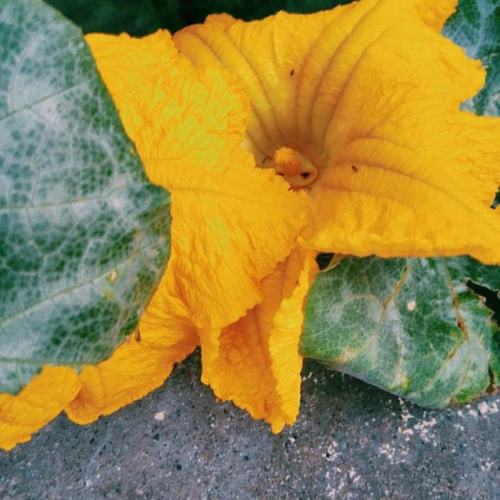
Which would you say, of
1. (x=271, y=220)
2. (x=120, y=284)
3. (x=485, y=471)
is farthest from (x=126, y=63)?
(x=485, y=471)

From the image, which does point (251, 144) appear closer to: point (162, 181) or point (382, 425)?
point (162, 181)

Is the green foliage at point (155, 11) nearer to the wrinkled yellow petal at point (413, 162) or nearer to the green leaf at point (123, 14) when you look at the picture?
the green leaf at point (123, 14)

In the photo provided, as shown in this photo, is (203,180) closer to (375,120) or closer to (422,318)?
(375,120)

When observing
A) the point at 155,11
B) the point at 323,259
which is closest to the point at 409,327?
the point at 323,259

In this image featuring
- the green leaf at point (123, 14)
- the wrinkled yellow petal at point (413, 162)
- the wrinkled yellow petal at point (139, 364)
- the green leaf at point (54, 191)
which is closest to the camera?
the green leaf at point (54, 191)

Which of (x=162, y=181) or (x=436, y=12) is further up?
(x=436, y=12)

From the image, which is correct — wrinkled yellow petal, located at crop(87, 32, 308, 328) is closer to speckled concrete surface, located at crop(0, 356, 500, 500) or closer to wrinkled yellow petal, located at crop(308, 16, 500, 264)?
wrinkled yellow petal, located at crop(308, 16, 500, 264)

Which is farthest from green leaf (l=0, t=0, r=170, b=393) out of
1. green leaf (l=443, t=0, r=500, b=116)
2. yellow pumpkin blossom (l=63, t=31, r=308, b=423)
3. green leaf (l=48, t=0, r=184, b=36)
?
green leaf (l=443, t=0, r=500, b=116)

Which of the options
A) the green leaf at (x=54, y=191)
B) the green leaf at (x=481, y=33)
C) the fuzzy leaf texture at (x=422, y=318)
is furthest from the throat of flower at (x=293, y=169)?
the green leaf at (x=54, y=191)
